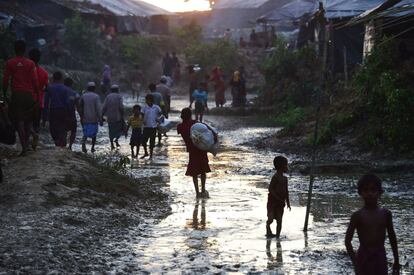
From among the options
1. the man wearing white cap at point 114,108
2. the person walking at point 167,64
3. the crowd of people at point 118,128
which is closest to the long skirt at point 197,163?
the crowd of people at point 118,128

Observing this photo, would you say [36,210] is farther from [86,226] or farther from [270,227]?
[270,227]

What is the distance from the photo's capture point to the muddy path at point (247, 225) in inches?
287

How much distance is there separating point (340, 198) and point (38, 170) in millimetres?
4144

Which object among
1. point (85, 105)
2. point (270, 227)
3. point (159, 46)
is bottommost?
point (270, 227)

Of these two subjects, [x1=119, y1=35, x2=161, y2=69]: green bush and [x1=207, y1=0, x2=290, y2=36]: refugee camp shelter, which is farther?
[x1=207, y1=0, x2=290, y2=36]: refugee camp shelter

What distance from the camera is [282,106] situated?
2734cm

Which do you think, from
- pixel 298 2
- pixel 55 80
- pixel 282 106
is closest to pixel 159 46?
pixel 298 2

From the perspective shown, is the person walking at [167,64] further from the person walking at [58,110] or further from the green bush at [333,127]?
the person walking at [58,110]

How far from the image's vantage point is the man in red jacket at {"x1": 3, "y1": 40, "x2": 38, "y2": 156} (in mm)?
10781

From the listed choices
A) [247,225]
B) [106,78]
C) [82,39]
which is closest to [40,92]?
[247,225]

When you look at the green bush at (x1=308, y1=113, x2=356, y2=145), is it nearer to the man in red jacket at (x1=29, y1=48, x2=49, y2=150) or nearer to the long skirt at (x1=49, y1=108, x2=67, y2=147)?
the long skirt at (x1=49, y1=108, x2=67, y2=147)

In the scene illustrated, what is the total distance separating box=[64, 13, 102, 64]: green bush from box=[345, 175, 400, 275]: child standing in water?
3358cm

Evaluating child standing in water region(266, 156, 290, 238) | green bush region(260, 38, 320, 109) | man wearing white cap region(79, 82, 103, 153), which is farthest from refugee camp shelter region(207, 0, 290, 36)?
child standing in water region(266, 156, 290, 238)

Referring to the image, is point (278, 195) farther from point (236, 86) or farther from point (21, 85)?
point (236, 86)
